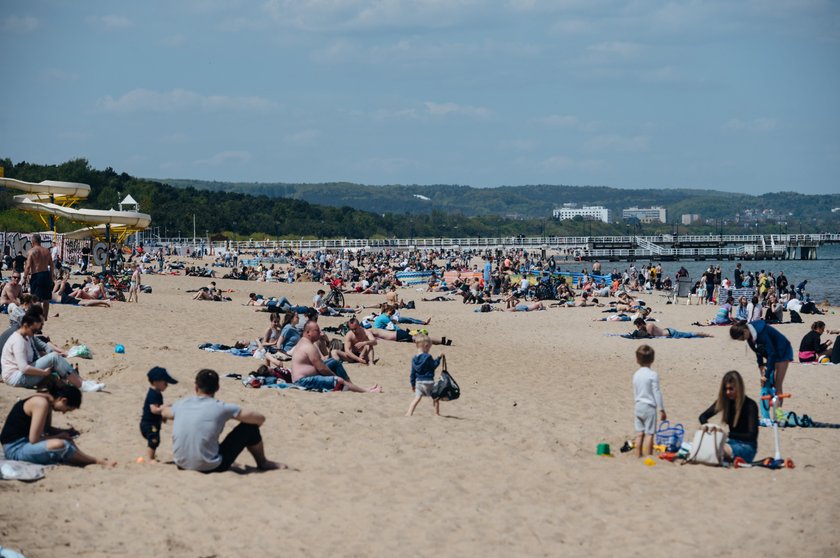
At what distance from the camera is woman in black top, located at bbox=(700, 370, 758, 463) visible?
8375 millimetres

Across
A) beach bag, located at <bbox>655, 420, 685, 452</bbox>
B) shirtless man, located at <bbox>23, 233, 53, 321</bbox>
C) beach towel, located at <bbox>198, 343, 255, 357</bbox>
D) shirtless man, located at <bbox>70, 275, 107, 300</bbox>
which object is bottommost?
beach bag, located at <bbox>655, 420, 685, 452</bbox>

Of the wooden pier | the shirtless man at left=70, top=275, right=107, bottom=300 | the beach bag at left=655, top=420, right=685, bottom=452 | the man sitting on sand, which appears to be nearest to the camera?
the man sitting on sand

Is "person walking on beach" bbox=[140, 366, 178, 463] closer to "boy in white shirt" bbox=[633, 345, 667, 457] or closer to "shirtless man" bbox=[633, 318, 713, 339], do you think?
"boy in white shirt" bbox=[633, 345, 667, 457]

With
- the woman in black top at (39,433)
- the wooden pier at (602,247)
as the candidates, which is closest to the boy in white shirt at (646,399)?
the woman in black top at (39,433)

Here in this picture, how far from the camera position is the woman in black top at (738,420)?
838cm

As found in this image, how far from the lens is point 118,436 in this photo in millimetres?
8617

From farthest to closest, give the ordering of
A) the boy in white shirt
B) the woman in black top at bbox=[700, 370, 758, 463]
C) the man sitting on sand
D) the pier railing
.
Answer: the pier railing < the boy in white shirt < the woman in black top at bbox=[700, 370, 758, 463] < the man sitting on sand

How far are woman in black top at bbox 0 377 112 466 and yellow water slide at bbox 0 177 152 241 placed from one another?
27601 mm

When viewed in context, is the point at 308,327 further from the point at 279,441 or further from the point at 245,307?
the point at 245,307

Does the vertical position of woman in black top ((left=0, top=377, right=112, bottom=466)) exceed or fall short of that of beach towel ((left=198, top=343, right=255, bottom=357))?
it exceeds it

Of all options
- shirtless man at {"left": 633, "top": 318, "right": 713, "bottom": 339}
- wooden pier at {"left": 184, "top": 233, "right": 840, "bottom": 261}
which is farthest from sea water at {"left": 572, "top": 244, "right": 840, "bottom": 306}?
shirtless man at {"left": 633, "top": 318, "right": 713, "bottom": 339}

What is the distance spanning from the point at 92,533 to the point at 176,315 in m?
13.6

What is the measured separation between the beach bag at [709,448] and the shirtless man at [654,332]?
10829mm

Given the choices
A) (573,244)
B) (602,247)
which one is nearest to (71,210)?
(602,247)
